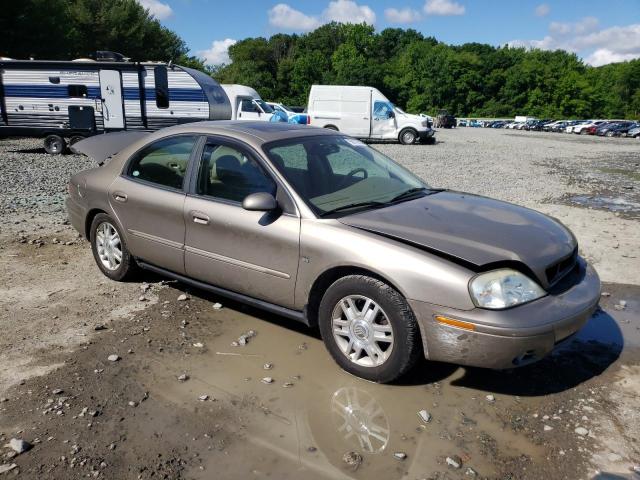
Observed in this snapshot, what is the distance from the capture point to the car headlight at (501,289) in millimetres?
3035

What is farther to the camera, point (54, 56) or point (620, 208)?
point (54, 56)

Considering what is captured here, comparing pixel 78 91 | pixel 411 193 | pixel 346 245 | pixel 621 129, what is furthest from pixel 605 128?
pixel 346 245

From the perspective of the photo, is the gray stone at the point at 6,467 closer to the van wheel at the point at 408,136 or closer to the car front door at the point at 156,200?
the car front door at the point at 156,200

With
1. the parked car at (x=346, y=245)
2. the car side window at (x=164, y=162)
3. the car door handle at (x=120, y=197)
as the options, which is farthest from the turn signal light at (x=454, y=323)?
the car door handle at (x=120, y=197)

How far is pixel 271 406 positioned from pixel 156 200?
219 centimetres

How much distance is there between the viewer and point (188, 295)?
16.4 ft

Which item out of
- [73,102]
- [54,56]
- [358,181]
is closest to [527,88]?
[54,56]

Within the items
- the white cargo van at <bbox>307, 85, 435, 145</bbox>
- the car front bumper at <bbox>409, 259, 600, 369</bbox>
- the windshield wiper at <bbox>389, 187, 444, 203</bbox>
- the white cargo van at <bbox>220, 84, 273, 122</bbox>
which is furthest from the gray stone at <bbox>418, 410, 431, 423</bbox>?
the white cargo van at <bbox>307, 85, 435, 145</bbox>

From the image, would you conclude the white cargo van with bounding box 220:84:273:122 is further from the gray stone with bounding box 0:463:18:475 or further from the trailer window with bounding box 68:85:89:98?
the gray stone with bounding box 0:463:18:475

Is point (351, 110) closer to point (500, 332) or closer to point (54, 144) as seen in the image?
point (54, 144)

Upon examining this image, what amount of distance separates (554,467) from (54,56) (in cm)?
3901

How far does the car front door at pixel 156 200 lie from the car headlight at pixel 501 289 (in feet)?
8.00

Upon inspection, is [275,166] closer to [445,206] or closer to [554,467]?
[445,206]

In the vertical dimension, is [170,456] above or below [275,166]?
below
